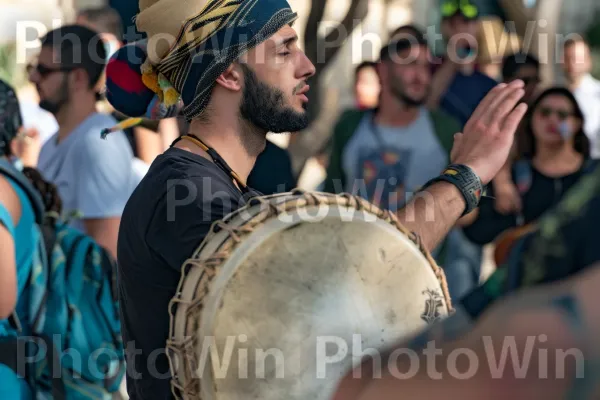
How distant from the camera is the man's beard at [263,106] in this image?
9.23 ft

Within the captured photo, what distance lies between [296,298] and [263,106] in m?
0.79

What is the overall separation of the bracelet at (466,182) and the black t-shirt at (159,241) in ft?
1.51

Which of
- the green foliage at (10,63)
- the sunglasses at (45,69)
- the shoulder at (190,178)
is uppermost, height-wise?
the shoulder at (190,178)

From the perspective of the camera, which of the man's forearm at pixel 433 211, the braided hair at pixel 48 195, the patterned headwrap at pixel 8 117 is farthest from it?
the braided hair at pixel 48 195

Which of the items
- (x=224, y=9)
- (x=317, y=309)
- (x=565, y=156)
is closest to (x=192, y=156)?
(x=224, y=9)

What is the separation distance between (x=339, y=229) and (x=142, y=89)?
1120mm

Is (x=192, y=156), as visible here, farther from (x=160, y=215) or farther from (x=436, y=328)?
(x=436, y=328)

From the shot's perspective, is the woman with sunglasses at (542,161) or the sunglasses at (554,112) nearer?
the woman with sunglasses at (542,161)

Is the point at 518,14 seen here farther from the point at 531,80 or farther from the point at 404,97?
the point at 404,97

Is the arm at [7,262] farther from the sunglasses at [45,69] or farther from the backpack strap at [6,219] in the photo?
the sunglasses at [45,69]

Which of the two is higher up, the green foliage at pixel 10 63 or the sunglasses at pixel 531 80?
the sunglasses at pixel 531 80

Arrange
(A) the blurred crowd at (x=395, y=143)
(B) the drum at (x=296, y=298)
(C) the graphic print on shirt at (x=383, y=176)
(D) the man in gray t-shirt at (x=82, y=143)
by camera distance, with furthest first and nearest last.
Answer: (C) the graphic print on shirt at (x=383, y=176), (A) the blurred crowd at (x=395, y=143), (D) the man in gray t-shirt at (x=82, y=143), (B) the drum at (x=296, y=298)

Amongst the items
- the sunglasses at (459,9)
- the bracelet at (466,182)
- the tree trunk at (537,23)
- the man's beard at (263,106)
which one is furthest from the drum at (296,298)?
the tree trunk at (537,23)

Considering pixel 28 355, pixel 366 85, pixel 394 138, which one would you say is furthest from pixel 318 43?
pixel 28 355
